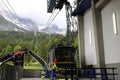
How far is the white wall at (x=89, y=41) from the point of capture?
17828 millimetres

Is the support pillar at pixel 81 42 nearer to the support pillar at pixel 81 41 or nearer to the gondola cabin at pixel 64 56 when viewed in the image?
the support pillar at pixel 81 41

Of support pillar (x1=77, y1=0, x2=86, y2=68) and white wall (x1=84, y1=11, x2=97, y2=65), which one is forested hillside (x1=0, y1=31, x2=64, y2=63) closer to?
support pillar (x1=77, y1=0, x2=86, y2=68)

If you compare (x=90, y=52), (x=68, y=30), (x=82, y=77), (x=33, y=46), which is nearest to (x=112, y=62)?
(x=82, y=77)

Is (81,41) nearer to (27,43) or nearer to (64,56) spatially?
(64,56)

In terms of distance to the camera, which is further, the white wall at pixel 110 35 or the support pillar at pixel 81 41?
the support pillar at pixel 81 41

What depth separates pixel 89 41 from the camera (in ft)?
61.4

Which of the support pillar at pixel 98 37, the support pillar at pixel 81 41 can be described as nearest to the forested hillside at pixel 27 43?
the support pillar at pixel 81 41

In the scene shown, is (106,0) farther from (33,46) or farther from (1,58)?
(33,46)

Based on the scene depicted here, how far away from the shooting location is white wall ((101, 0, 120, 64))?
44.0ft

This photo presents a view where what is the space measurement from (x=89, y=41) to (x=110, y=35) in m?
4.26

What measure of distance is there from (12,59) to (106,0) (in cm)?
1533

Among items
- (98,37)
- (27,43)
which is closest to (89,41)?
(98,37)

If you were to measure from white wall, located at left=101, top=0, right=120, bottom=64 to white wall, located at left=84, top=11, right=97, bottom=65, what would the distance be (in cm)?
235

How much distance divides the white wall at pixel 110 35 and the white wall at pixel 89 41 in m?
2.35
